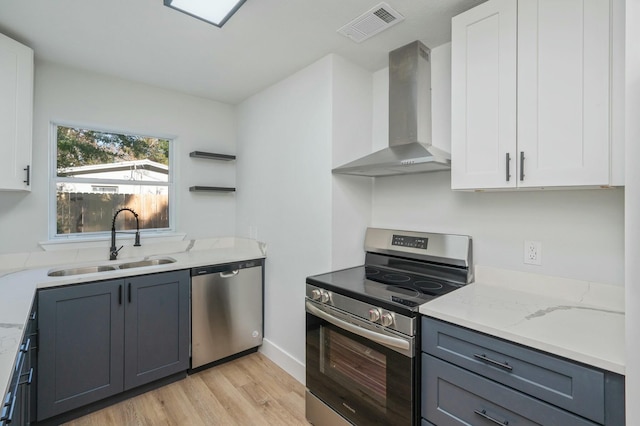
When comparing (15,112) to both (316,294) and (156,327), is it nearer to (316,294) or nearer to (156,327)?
(156,327)

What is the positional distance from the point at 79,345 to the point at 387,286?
2.02 meters

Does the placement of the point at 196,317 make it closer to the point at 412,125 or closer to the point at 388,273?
the point at 388,273

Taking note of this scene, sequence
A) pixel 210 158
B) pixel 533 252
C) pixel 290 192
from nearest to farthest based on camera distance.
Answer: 1. pixel 533 252
2. pixel 290 192
3. pixel 210 158

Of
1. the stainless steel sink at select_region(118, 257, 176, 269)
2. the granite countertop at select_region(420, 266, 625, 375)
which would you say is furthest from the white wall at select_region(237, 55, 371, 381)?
the granite countertop at select_region(420, 266, 625, 375)

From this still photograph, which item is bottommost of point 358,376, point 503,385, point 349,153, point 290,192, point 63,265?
point 358,376

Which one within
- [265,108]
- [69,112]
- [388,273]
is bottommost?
[388,273]

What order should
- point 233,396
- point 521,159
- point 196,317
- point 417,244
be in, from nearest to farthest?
point 521,159
point 417,244
point 233,396
point 196,317

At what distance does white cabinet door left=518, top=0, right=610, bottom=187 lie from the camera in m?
1.26

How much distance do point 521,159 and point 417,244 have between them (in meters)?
0.86

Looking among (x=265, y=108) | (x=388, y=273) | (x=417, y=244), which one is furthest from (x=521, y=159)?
(x=265, y=108)

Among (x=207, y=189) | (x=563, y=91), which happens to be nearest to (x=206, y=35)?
(x=207, y=189)

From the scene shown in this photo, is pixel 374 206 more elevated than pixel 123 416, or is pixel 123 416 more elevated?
pixel 374 206

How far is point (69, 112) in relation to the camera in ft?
8.25

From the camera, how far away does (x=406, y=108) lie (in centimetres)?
202
